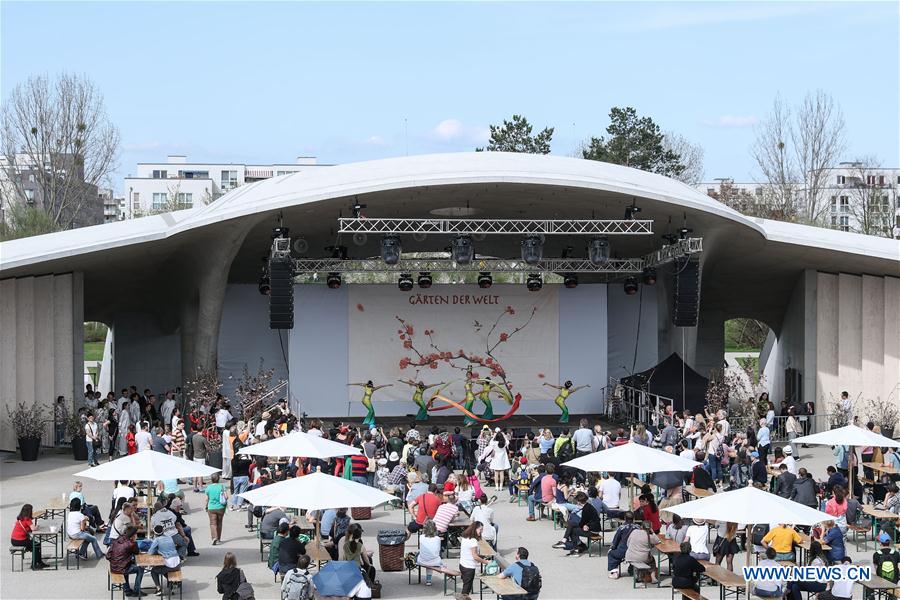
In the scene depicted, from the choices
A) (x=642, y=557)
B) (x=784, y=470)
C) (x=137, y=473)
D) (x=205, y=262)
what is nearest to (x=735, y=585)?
(x=642, y=557)

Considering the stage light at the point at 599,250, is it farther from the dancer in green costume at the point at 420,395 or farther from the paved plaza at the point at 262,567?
the paved plaza at the point at 262,567

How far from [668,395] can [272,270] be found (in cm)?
923

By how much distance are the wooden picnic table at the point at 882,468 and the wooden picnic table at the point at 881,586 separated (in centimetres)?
581

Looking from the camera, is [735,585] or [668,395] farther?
[668,395]

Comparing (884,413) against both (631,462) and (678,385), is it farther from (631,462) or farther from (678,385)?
(631,462)

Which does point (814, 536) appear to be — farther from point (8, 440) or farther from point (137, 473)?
point (8, 440)

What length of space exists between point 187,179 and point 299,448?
87.5m

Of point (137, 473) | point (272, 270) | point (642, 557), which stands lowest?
point (642, 557)

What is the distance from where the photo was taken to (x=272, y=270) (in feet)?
75.8

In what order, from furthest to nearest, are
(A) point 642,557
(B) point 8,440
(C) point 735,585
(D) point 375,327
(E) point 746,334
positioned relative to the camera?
(E) point 746,334 < (D) point 375,327 < (B) point 8,440 < (A) point 642,557 < (C) point 735,585

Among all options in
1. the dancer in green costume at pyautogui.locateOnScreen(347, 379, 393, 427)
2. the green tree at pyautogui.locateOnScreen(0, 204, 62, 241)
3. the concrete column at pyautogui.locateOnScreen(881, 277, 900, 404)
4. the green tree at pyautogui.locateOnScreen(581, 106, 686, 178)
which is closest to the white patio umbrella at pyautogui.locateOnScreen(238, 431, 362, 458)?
the dancer in green costume at pyautogui.locateOnScreen(347, 379, 393, 427)

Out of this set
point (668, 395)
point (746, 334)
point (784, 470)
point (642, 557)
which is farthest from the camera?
point (746, 334)

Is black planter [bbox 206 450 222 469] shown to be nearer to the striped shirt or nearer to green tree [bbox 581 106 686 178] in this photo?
the striped shirt

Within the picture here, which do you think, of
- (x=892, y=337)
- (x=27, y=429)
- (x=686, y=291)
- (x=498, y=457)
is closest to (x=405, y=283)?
(x=686, y=291)
